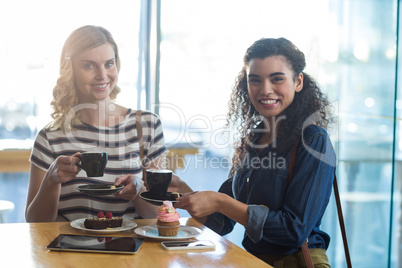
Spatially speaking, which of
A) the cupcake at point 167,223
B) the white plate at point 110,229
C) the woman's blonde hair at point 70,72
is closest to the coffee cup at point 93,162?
the white plate at point 110,229

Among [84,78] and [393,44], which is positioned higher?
[393,44]

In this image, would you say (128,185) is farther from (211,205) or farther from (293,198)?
(293,198)

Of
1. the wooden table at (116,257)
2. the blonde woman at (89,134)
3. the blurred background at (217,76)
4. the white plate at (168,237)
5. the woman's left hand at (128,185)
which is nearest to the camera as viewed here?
the wooden table at (116,257)

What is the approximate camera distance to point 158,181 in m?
1.52

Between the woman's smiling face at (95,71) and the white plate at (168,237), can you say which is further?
the woman's smiling face at (95,71)

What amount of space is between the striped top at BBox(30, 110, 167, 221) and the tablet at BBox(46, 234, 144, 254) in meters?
0.51

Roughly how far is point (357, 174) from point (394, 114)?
1.50ft

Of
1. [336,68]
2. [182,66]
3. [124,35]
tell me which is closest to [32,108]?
[124,35]

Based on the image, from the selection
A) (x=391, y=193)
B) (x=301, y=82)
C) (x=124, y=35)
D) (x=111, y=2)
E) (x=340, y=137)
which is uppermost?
(x=111, y=2)

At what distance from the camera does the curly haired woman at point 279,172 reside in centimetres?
150

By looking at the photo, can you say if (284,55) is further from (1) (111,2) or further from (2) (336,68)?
(1) (111,2)

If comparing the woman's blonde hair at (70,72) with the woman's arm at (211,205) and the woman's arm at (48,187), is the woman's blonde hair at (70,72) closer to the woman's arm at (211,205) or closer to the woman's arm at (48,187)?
the woman's arm at (48,187)

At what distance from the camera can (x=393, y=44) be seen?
2.75 metres

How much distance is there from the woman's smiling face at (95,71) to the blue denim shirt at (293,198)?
80 centimetres
